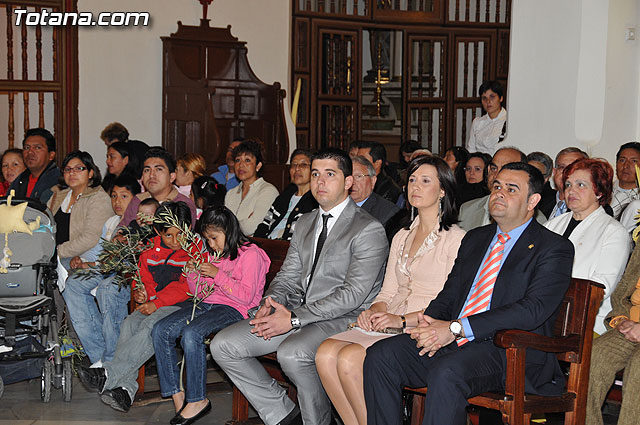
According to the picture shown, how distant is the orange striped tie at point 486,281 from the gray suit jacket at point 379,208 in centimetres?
141

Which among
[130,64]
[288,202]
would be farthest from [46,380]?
[130,64]

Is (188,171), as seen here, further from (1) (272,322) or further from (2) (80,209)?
(1) (272,322)

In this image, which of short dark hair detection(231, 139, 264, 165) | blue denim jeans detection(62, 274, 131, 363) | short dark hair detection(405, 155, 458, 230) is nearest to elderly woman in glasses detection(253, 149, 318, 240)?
short dark hair detection(231, 139, 264, 165)

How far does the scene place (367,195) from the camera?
4.86 metres

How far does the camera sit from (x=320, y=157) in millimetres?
3957

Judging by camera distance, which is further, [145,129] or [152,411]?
[145,129]

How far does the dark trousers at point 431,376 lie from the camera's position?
2988 millimetres

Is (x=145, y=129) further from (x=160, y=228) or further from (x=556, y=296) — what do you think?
(x=556, y=296)

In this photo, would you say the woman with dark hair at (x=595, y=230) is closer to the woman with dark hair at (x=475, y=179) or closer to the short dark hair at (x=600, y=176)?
the short dark hair at (x=600, y=176)

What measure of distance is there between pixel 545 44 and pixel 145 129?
4.77 m

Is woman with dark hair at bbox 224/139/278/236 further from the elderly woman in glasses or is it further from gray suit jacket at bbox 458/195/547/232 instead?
gray suit jacket at bbox 458/195/547/232

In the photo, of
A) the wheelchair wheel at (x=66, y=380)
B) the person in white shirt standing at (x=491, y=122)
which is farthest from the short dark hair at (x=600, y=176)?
the person in white shirt standing at (x=491, y=122)

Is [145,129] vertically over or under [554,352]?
over

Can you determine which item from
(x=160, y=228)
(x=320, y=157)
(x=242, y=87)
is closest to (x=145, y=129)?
(x=242, y=87)
